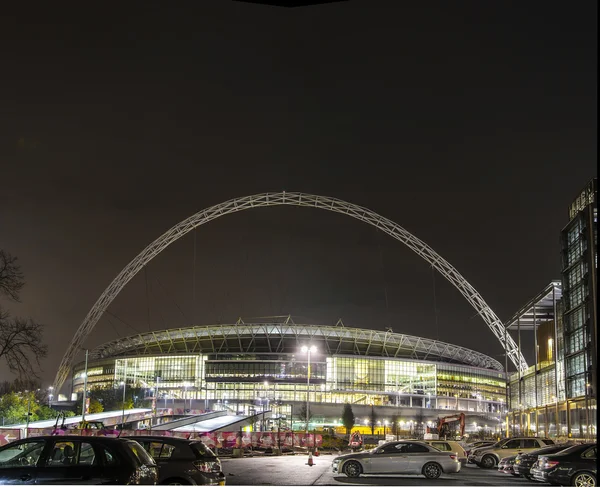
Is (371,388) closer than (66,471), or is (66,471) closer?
(66,471)

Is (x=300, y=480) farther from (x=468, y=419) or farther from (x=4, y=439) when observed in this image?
(x=468, y=419)

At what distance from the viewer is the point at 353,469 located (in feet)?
101

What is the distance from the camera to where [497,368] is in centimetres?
18862

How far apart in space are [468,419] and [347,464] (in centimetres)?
12952

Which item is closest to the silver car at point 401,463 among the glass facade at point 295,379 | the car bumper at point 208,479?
the car bumper at point 208,479

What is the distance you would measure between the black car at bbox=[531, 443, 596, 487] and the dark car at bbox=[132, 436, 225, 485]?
11269mm

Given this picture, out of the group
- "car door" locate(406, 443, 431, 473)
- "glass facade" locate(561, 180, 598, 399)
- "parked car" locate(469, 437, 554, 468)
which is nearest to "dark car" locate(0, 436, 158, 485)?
"car door" locate(406, 443, 431, 473)

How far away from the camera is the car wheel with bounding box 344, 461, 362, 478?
101 ft

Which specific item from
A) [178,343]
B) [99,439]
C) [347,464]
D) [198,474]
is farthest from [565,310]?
[178,343]

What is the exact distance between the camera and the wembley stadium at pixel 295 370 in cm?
15512

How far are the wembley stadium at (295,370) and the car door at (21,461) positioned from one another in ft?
440

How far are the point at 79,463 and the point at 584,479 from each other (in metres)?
16.4

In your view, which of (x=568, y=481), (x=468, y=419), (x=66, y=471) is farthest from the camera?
(x=468, y=419)

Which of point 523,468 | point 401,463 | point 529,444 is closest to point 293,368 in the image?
point 529,444
